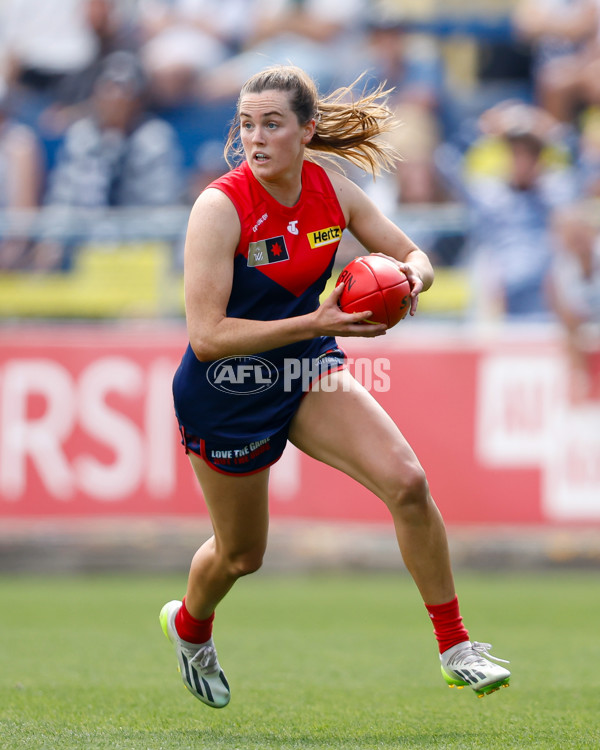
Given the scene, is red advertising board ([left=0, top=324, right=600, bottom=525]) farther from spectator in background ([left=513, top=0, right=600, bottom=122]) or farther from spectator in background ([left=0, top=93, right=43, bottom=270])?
spectator in background ([left=513, top=0, right=600, bottom=122])

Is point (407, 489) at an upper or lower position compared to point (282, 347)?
lower

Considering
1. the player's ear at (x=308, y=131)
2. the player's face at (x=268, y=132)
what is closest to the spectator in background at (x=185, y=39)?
the player's ear at (x=308, y=131)

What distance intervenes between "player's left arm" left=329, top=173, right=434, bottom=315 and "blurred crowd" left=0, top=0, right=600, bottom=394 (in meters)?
6.25

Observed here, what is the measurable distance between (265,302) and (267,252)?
0.21 m

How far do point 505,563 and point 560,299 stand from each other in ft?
8.23

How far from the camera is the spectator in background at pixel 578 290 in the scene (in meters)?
11.0

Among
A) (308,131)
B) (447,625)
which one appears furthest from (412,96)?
(447,625)

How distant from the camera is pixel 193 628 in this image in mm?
5219

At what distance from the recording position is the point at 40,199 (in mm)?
13289

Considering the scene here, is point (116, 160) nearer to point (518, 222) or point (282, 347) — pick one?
point (518, 222)

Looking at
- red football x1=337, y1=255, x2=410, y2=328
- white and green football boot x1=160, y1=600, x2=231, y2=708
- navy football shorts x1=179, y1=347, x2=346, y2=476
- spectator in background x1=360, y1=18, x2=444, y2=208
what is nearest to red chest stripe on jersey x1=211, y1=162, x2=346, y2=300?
red football x1=337, y1=255, x2=410, y2=328

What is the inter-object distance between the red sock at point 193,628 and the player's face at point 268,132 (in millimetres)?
1922

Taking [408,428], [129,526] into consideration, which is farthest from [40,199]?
[408,428]

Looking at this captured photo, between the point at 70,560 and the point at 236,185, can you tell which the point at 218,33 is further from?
the point at 236,185
